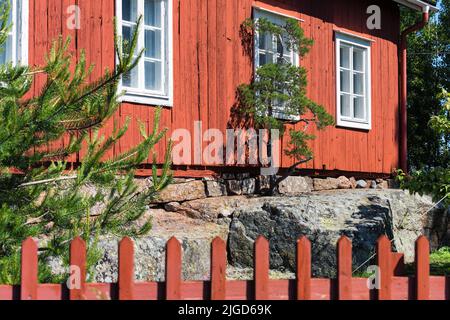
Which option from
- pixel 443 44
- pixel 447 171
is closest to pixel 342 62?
pixel 447 171

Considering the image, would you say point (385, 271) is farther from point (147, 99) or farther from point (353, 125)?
point (353, 125)

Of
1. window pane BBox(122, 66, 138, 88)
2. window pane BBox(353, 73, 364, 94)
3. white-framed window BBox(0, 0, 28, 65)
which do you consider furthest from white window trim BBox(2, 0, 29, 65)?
window pane BBox(353, 73, 364, 94)

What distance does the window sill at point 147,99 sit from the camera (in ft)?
31.6

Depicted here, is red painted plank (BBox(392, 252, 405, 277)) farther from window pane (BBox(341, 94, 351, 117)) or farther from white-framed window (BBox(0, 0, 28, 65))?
window pane (BBox(341, 94, 351, 117))

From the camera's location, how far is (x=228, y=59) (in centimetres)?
1123

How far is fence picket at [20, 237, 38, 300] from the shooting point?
12.3 ft

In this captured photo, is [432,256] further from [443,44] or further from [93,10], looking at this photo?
[443,44]

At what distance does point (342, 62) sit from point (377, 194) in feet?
11.0

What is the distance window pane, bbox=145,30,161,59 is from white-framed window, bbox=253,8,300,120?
185 cm

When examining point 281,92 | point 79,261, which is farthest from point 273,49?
point 79,261

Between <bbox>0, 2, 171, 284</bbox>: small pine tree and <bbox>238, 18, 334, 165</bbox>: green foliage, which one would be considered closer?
<bbox>0, 2, 171, 284</bbox>: small pine tree

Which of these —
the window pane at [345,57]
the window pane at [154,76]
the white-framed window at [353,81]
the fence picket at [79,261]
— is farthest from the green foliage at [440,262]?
the fence picket at [79,261]

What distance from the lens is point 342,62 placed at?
1398cm
